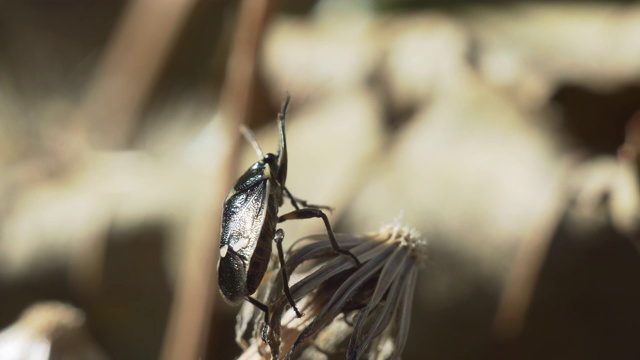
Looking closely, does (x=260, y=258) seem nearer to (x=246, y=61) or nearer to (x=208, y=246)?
(x=208, y=246)

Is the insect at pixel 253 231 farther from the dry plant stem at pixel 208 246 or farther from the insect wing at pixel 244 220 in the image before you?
the dry plant stem at pixel 208 246

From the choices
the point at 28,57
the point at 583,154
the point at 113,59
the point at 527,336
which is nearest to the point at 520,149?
the point at 583,154

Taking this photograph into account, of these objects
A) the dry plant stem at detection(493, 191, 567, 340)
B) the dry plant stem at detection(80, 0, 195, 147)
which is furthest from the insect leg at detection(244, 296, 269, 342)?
the dry plant stem at detection(80, 0, 195, 147)

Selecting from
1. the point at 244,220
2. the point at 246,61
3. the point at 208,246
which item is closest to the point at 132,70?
the point at 246,61

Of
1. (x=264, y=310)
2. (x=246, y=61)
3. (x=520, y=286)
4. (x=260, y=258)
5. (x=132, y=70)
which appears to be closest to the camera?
(x=260, y=258)

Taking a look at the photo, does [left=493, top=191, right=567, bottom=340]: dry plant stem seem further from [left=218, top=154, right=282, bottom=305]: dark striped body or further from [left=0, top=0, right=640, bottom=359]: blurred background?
[left=218, top=154, right=282, bottom=305]: dark striped body

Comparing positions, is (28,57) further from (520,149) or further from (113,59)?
(520,149)
